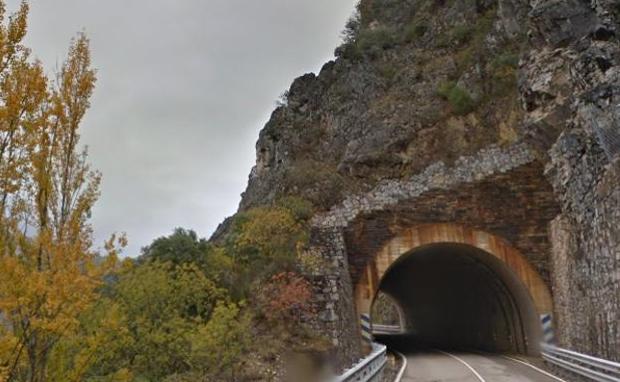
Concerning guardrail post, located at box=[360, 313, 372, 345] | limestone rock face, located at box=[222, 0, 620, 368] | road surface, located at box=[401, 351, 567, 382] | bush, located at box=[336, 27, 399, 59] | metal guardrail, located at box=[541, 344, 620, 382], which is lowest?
road surface, located at box=[401, 351, 567, 382]

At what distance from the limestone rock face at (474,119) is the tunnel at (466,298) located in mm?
2475

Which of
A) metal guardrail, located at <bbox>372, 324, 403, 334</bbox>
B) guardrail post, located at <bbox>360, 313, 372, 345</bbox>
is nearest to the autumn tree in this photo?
guardrail post, located at <bbox>360, 313, 372, 345</bbox>

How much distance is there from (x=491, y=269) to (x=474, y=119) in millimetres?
8248

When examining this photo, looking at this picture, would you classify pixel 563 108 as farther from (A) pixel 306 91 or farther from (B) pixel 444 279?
(A) pixel 306 91

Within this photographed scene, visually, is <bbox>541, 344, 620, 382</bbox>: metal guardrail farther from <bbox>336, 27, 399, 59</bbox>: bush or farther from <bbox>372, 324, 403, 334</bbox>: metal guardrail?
<bbox>372, 324, 403, 334</bbox>: metal guardrail

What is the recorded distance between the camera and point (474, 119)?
26562 mm

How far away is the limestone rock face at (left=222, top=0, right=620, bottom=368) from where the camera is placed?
14.3m

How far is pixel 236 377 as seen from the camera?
13.8m

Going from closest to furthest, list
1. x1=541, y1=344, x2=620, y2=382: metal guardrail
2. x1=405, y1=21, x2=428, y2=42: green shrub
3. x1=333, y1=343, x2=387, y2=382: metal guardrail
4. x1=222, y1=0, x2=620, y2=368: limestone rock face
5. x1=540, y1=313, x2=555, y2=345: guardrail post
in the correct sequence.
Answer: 1. x1=333, y1=343, x2=387, y2=382: metal guardrail
2. x1=541, y1=344, x2=620, y2=382: metal guardrail
3. x1=222, y1=0, x2=620, y2=368: limestone rock face
4. x1=540, y1=313, x2=555, y2=345: guardrail post
5. x1=405, y1=21, x2=428, y2=42: green shrub

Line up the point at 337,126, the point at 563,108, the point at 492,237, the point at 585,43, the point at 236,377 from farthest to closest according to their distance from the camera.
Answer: the point at 337,126 < the point at 492,237 < the point at 563,108 < the point at 585,43 < the point at 236,377

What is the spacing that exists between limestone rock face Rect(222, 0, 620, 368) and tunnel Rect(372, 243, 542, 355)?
8.12 ft

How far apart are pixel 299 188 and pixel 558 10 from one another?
14202mm

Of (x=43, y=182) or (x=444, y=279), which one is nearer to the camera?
(x=43, y=182)

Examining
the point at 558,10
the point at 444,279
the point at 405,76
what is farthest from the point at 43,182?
the point at 405,76
